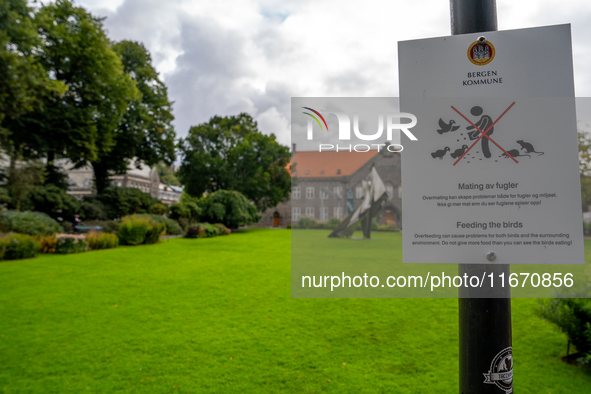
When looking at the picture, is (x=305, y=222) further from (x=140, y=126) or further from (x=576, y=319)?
(x=140, y=126)

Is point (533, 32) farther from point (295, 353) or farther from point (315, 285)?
point (295, 353)

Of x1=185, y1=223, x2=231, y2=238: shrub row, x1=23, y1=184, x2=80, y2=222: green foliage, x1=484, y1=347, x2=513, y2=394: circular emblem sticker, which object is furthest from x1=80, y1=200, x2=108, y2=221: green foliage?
x1=484, y1=347, x2=513, y2=394: circular emblem sticker

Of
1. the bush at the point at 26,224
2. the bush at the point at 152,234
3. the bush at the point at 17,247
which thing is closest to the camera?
the bush at the point at 17,247

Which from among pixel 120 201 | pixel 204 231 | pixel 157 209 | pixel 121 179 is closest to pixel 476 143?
pixel 204 231

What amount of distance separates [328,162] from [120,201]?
2406cm

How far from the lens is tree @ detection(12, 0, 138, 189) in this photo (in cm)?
2064

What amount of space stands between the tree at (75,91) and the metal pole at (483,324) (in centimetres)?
2332

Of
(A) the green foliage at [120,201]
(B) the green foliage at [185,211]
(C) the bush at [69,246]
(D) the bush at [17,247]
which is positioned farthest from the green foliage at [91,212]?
(D) the bush at [17,247]

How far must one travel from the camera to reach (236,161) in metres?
33.2

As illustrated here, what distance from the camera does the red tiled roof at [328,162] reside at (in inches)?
83.0

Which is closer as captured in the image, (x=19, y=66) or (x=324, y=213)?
(x=324, y=213)

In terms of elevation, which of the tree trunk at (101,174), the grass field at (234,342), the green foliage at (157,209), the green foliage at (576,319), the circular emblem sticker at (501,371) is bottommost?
the grass field at (234,342)

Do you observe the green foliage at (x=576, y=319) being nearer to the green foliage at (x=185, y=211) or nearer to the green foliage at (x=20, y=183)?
the green foliage at (x=20, y=183)

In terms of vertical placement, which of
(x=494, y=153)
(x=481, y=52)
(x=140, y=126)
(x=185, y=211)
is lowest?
(x=494, y=153)
